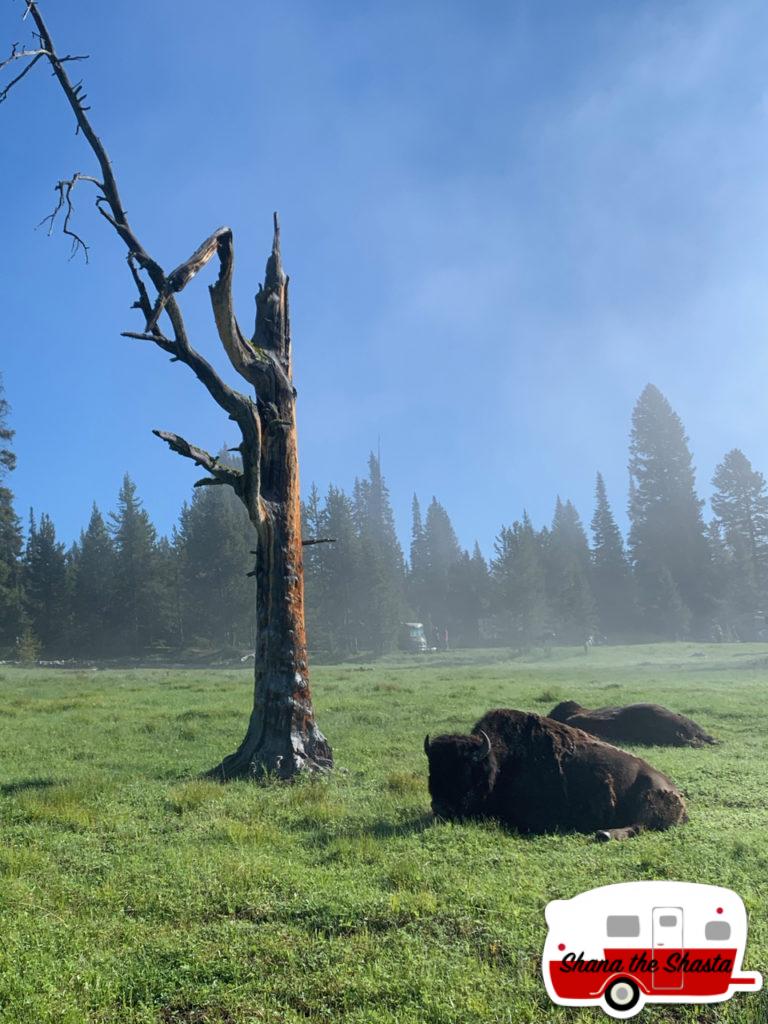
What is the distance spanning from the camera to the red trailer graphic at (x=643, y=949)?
3588 millimetres

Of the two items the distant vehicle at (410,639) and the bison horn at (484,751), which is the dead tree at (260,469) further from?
the distant vehicle at (410,639)

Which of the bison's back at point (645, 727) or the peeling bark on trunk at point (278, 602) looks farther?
the bison's back at point (645, 727)

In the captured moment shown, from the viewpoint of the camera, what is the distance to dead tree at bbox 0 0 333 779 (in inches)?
427

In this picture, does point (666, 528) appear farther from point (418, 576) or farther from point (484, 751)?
point (484, 751)

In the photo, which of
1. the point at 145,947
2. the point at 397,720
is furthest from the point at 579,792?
the point at 397,720

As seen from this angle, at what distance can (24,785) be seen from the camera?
1014 centimetres

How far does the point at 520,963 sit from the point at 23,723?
15456 mm

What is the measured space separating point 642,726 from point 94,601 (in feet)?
216

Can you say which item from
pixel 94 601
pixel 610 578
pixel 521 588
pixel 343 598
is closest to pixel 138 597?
pixel 94 601

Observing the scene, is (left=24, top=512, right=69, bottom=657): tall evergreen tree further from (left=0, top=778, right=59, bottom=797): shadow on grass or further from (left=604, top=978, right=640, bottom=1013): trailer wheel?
(left=604, top=978, right=640, bottom=1013): trailer wheel

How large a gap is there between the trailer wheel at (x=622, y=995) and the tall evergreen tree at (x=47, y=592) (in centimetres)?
6853

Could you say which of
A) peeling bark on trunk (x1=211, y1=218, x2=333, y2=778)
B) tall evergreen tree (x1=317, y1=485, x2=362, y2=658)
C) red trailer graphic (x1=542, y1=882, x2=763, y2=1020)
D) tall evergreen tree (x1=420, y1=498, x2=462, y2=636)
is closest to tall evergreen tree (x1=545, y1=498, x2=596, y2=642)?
tall evergreen tree (x1=420, y1=498, x2=462, y2=636)

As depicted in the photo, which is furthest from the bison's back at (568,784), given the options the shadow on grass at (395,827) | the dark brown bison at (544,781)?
the shadow on grass at (395,827)

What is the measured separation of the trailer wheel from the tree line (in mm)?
61445
